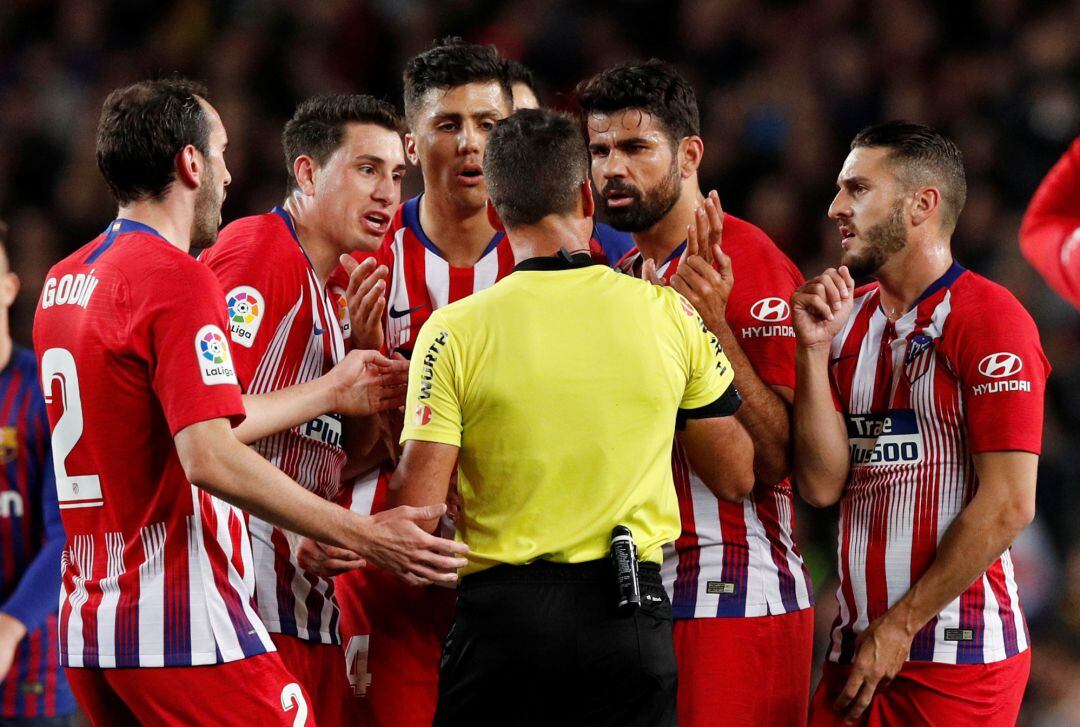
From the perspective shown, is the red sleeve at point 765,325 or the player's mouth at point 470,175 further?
the player's mouth at point 470,175

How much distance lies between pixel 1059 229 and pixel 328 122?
2682 millimetres

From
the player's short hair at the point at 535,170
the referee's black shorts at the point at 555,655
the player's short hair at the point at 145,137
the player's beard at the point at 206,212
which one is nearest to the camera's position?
the referee's black shorts at the point at 555,655

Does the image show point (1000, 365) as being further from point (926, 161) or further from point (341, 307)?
point (341, 307)

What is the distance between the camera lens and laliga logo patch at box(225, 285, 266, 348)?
167 inches

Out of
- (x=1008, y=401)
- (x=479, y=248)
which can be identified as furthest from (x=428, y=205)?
(x=1008, y=401)

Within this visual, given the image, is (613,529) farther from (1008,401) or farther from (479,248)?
(479,248)

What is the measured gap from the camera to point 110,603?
11.8 ft

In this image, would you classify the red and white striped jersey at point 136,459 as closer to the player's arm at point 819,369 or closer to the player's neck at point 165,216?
the player's neck at point 165,216

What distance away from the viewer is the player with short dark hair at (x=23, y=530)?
4.92m

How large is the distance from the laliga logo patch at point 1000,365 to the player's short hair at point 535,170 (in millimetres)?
1320

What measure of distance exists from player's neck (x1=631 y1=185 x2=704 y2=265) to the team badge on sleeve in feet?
5.60

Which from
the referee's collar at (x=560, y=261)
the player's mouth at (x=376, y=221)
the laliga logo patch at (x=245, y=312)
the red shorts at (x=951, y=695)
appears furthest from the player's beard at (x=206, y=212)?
the red shorts at (x=951, y=695)

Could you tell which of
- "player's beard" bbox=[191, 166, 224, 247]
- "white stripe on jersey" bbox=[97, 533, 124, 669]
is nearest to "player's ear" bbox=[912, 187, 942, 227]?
"player's beard" bbox=[191, 166, 224, 247]

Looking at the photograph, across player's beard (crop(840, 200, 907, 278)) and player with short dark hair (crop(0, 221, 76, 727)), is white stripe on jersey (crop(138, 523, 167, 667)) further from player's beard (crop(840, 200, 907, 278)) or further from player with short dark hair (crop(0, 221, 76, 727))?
player's beard (crop(840, 200, 907, 278))
